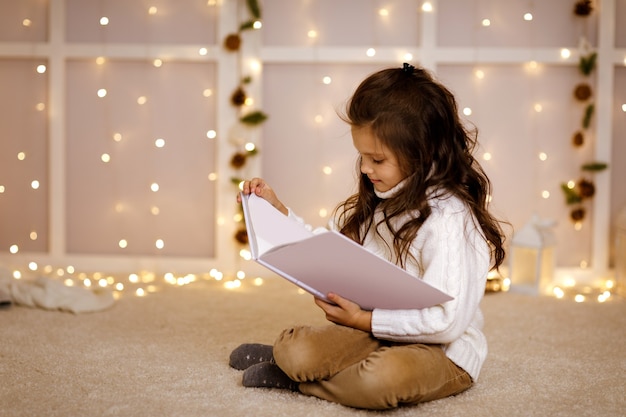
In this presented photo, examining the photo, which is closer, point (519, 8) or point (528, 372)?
point (528, 372)

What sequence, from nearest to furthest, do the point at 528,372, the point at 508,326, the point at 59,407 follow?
the point at 59,407, the point at 528,372, the point at 508,326

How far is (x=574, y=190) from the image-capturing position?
2859 millimetres

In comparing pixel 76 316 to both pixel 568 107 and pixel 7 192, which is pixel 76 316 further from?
pixel 568 107

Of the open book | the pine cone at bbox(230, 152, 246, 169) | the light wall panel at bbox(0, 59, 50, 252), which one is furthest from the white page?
the light wall panel at bbox(0, 59, 50, 252)

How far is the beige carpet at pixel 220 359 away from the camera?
56.1 inches

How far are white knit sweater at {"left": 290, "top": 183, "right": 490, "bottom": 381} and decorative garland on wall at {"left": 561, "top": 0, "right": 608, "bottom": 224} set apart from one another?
1.50 m

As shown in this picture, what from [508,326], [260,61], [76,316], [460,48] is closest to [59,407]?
[76,316]

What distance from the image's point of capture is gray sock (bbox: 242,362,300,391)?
1.51 metres

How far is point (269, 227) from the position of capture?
1513mm

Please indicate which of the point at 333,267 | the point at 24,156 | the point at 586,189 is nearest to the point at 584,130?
the point at 586,189

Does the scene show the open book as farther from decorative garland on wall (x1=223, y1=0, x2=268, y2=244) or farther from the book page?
decorative garland on wall (x1=223, y1=0, x2=268, y2=244)

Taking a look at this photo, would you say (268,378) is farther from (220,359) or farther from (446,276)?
(446,276)

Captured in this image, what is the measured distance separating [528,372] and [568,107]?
147cm

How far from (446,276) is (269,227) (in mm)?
369
